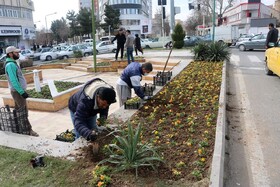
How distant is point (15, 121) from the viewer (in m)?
4.61

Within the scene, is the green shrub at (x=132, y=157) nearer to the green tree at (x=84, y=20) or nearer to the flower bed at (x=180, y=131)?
the flower bed at (x=180, y=131)

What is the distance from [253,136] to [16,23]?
43.7 meters

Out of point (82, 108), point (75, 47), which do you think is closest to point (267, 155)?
point (82, 108)

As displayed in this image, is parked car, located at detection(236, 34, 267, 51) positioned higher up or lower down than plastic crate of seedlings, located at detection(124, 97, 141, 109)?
higher up

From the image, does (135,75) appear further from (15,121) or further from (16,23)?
(16,23)

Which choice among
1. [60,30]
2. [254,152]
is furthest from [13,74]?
[60,30]

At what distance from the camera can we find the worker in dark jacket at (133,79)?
5.34 meters

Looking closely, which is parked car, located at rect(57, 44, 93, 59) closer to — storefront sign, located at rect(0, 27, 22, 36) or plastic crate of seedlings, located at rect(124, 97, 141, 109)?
storefront sign, located at rect(0, 27, 22, 36)

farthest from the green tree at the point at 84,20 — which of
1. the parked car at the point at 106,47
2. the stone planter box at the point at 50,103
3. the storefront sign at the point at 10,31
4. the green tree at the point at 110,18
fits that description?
the stone planter box at the point at 50,103

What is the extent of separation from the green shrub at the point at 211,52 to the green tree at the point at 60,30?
57312mm

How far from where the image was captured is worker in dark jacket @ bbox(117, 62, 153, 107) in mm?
5344

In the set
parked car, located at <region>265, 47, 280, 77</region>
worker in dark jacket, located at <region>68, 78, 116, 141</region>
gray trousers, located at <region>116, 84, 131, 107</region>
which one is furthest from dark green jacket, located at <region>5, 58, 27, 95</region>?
parked car, located at <region>265, 47, 280, 77</region>

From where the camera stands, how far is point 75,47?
26812 mm

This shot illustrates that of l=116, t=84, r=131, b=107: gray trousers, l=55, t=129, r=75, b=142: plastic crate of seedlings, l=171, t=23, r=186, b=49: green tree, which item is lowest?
l=55, t=129, r=75, b=142: plastic crate of seedlings
